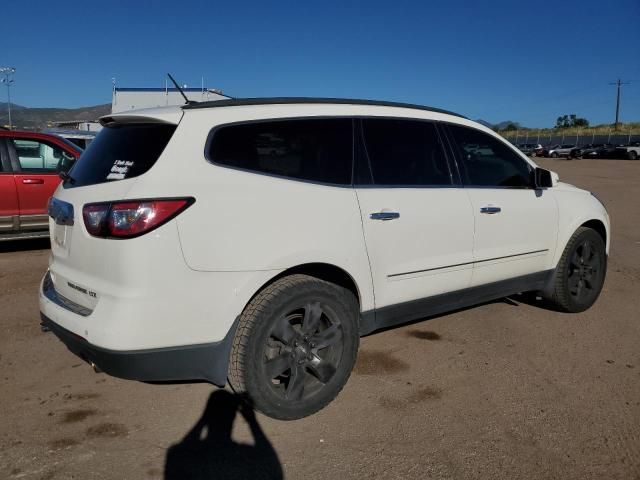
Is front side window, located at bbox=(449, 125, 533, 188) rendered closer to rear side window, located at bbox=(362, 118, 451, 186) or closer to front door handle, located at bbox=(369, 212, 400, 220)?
rear side window, located at bbox=(362, 118, 451, 186)

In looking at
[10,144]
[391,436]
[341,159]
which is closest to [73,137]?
[10,144]

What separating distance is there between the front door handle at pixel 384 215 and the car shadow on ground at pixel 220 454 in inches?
54.0

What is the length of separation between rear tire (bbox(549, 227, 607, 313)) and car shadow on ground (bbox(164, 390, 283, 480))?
10.1ft

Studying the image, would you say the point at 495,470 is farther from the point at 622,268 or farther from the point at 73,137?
the point at 73,137

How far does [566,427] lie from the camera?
120 inches

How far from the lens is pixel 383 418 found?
3.18 metres

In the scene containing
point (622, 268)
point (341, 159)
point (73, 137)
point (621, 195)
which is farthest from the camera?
point (621, 195)

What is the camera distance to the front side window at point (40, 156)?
24.9 feet

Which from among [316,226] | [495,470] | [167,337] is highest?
[316,226]

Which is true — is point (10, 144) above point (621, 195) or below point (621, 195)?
above

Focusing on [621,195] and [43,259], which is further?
[621,195]

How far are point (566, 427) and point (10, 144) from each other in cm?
756

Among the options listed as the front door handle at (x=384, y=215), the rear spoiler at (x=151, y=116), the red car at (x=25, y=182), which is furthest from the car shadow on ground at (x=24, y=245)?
the front door handle at (x=384, y=215)

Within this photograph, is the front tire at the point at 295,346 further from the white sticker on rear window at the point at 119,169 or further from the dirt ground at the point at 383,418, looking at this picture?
the white sticker on rear window at the point at 119,169
